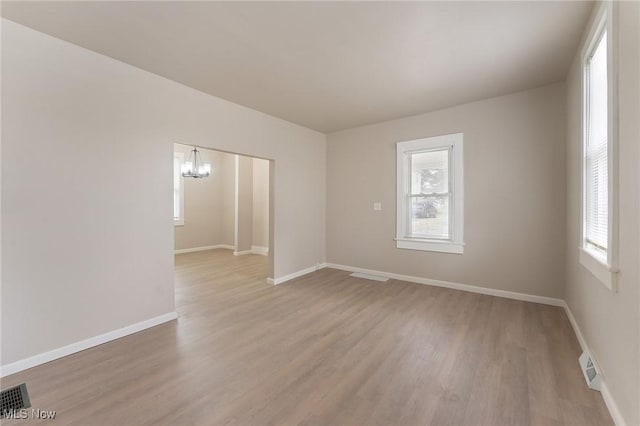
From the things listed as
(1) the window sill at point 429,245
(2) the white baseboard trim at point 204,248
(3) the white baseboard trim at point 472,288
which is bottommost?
(3) the white baseboard trim at point 472,288

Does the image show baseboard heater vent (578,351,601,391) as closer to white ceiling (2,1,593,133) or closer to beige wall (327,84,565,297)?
beige wall (327,84,565,297)

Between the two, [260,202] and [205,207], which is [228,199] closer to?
[205,207]

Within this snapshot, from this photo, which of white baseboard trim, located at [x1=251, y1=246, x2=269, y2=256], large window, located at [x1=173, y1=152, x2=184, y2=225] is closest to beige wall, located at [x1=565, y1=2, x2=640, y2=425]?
white baseboard trim, located at [x1=251, y1=246, x2=269, y2=256]

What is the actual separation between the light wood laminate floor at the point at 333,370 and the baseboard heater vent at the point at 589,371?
0.06m

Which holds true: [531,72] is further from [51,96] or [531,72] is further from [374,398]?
[51,96]

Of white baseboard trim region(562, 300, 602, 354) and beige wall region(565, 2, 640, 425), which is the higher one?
beige wall region(565, 2, 640, 425)

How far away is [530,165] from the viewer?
3484mm

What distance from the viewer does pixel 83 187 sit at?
2.45 meters

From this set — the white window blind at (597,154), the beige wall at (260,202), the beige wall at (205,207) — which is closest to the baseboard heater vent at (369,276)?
the white window blind at (597,154)

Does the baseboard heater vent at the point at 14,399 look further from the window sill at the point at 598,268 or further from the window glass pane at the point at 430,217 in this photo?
the window glass pane at the point at 430,217

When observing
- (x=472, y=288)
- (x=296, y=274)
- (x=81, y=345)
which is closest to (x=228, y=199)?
(x=296, y=274)

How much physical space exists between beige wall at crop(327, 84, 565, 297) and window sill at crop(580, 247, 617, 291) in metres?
1.16

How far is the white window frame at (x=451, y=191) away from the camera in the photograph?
3.98 m

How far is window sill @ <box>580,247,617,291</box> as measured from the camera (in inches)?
65.7
